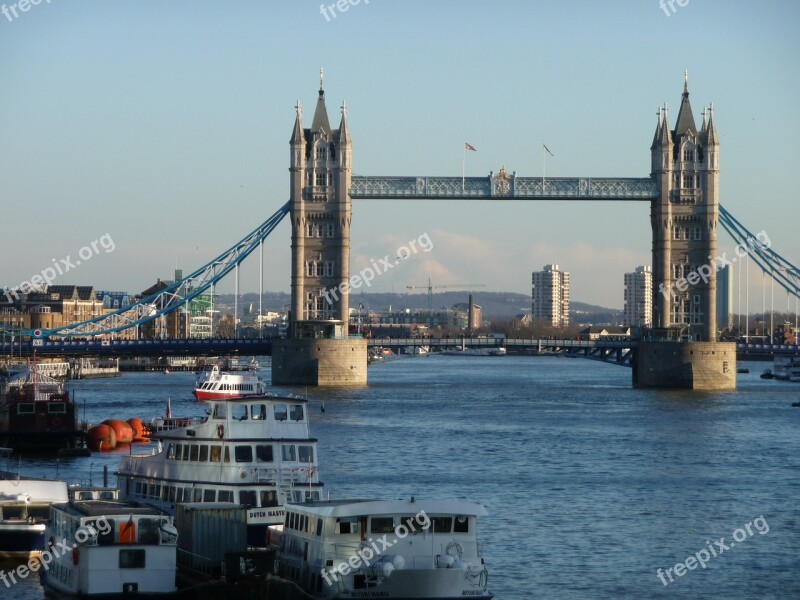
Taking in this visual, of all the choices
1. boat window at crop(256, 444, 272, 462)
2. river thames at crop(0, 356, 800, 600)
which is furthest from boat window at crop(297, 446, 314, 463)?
river thames at crop(0, 356, 800, 600)

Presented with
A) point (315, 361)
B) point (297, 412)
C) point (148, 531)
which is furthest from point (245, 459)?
point (315, 361)

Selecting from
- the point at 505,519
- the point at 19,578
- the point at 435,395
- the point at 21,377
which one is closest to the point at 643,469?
the point at 505,519

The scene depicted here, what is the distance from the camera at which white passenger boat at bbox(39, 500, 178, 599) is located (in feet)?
120

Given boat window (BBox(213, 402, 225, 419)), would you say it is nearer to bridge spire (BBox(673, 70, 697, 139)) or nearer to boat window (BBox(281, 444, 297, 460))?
boat window (BBox(281, 444, 297, 460))

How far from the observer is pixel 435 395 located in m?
126

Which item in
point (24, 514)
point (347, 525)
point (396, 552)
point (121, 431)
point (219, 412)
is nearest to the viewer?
point (396, 552)

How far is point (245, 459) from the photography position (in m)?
43.9

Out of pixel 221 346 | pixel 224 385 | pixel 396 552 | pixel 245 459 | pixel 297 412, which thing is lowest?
pixel 396 552

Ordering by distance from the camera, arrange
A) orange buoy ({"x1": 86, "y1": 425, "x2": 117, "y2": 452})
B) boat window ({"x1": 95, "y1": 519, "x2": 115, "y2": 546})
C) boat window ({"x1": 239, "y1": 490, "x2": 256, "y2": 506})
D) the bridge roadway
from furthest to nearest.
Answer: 1. the bridge roadway
2. orange buoy ({"x1": 86, "y1": 425, "x2": 117, "y2": 452})
3. boat window ({"x1": 239, "y1": 490, "x2": 256, "y2": 506})
4. boat window ({"x1": 95, "y1": 519, "x2": 115, "y2": 546})

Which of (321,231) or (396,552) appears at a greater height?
(321,231)

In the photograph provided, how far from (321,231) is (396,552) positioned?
96.1 metres

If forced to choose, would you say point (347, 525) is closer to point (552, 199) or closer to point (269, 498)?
point (269, 498)

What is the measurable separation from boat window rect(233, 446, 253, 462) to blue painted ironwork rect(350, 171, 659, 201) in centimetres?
8651

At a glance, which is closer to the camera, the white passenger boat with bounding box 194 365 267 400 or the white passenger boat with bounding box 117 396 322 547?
the white passenger boat with bounding box 117 396 322 547
